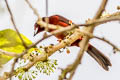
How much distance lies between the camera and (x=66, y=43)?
99 centimetres

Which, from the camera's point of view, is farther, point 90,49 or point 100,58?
point 90,49

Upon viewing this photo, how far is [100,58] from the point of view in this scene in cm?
137

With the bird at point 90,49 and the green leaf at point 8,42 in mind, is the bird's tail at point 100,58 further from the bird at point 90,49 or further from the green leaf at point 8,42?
the green leaf at point 8,42

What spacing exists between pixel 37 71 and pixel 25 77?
7 centimetres

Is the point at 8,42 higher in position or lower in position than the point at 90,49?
higher

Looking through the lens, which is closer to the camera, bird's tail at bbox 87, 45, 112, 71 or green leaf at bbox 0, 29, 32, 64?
green leaf at bbox 0, 29, 32, 64

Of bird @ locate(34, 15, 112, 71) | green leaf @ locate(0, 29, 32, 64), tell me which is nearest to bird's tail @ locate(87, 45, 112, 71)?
bird @ locate(34, 15, 112, 71)

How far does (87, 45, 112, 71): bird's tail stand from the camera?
1246 millimetres

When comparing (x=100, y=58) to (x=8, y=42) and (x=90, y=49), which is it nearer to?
(x=90, y=49)

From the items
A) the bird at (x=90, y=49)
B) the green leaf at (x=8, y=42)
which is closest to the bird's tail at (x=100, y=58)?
the bird at (x=90, y=49)

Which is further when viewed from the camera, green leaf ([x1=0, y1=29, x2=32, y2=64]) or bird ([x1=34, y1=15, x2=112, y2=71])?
bird ([x1=34, y1=15, x2=112, y2=71])

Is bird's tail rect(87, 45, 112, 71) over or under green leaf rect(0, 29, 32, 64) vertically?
under

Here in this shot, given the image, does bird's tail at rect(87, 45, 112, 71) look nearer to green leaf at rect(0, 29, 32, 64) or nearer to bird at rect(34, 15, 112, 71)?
bird at rect(34, 15, 112, 71)

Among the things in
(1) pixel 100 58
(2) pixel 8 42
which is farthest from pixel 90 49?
(2) pixel 8 42
